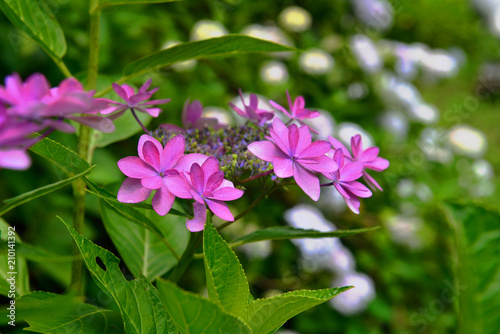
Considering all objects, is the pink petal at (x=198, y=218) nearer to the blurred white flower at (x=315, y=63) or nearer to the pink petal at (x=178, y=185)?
the pink petal at (x=178, y=185)

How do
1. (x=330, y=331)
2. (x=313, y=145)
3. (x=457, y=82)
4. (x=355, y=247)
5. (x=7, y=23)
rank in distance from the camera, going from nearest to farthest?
(x=313, y=145) < (x=7, y=23) < (x=330, y=331) < (x=355, y=247) < (x=457, y=82)

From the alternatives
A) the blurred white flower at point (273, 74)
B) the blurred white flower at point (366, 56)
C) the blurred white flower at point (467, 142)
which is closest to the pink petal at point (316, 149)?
the blurred white flower at point (273, 74)

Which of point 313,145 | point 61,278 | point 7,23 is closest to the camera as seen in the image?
point 313,145

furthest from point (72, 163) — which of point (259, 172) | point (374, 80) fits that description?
point (374, 80)

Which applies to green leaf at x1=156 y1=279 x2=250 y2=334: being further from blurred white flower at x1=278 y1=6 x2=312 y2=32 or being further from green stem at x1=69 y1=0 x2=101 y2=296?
blurred white flower at x1=278 y1=6 x2=312 y2=32

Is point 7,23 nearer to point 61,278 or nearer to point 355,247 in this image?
point 61,278

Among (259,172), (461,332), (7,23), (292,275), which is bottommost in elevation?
(292,275)
